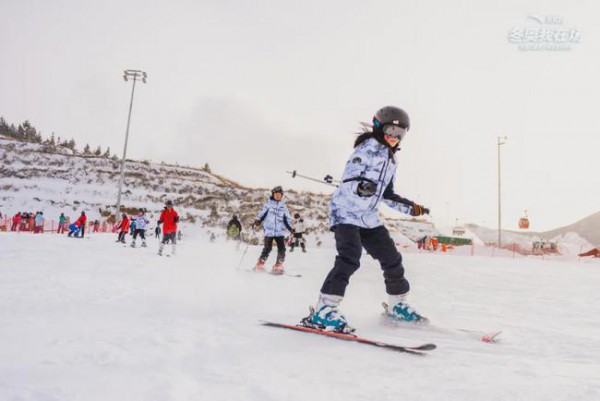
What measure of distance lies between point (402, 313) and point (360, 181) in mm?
1123

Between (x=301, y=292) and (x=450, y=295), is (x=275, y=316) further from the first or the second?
(x=450, y=295)

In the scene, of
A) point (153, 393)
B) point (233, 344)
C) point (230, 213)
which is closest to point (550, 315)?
point (233, 344)

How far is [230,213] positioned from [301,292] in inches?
1428

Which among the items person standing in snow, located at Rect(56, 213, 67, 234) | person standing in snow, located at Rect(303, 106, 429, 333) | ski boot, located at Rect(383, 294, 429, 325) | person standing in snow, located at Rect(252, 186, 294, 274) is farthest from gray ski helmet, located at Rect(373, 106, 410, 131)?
person standing in snow, located at Rect(56, 213, 67, 234)

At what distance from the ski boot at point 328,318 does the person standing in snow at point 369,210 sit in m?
0.02

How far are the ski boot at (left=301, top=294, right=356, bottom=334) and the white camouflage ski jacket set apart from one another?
2.08 ft

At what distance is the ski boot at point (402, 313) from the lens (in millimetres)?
3508

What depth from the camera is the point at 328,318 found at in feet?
9.93

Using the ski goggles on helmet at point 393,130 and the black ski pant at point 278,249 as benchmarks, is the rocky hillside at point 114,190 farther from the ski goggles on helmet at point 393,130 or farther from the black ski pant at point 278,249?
Answer: the ski goggles on helmet at point 393,130

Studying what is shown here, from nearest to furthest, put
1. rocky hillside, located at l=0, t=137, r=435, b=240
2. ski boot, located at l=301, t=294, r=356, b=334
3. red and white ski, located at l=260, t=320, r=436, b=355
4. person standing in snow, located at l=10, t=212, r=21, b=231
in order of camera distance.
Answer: red and white ski, located at l=260, t=320, r=436, b=355, ski boot, located at l=301, t=294, r=356, b=334, person standing in snow, located at l=10, t=212, r=21, b=231, rocky hillside, located at l=0, t=137, r=435, b=240

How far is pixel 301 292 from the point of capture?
18.2 ft

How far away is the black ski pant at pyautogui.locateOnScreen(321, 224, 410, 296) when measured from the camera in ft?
10.6

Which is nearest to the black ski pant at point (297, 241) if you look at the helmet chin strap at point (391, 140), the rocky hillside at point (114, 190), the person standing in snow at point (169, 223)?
the person standing in snow at point (169, 223)

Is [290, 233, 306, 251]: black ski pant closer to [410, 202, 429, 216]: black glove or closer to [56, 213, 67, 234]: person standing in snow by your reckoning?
[56, 213, 67, 234]: person standing in snow
